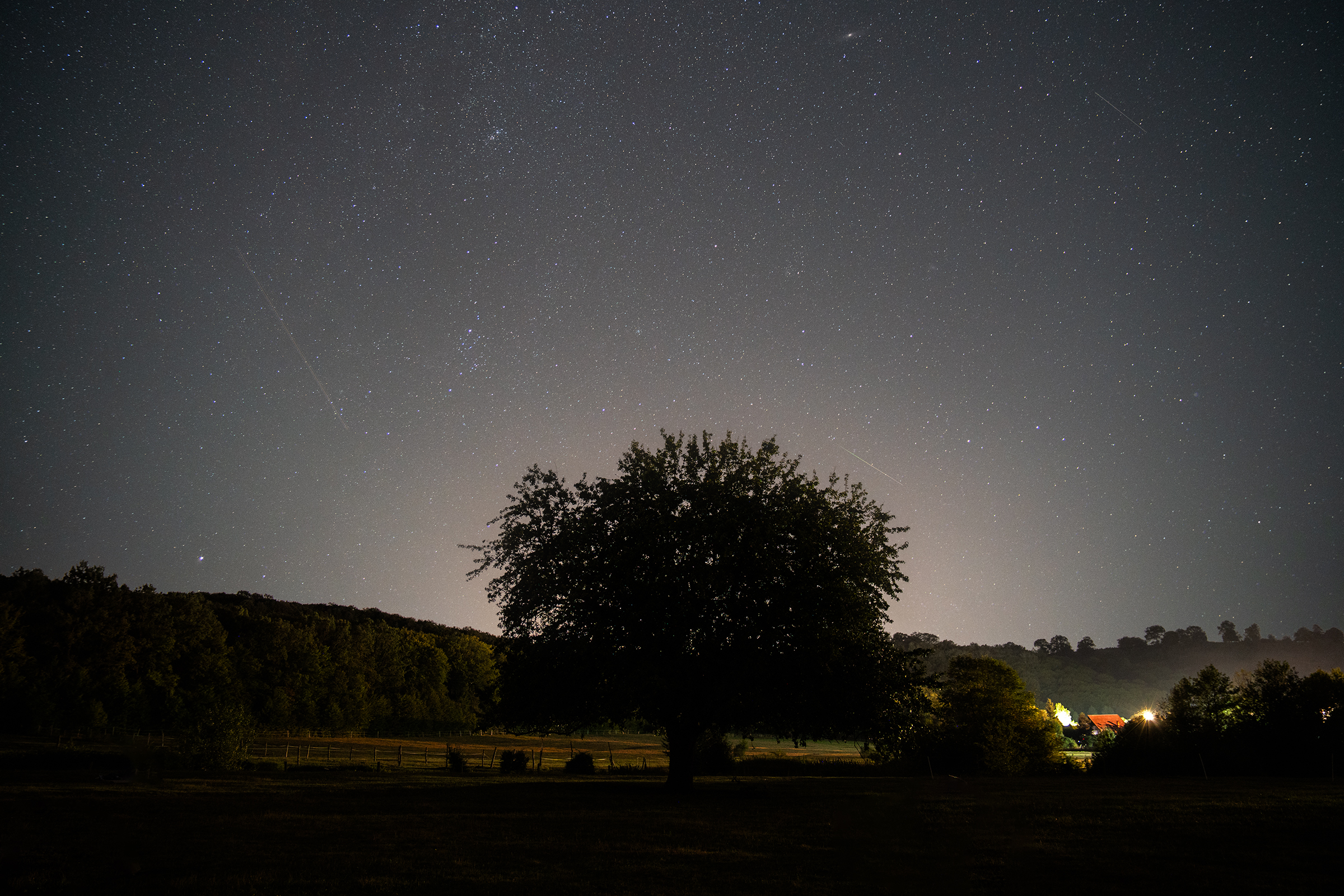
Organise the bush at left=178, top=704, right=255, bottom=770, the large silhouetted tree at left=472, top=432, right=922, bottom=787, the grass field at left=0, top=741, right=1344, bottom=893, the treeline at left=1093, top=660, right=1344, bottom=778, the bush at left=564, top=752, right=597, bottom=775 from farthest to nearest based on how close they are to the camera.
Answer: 1. the treeline at left=1093, top=660, right=1344, bottom=778
2. the bush at left=564, top=752, right=597, bottom=775
3. the bush at left=178, top=704, right=255, bottom=770
4. the large silhouetted tree at left=472, top=432, right=922, bottom=787
5. the grass field at left=0, top=741, right=1344, bottom=893

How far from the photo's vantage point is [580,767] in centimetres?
4866

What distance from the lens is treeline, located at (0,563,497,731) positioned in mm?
79375

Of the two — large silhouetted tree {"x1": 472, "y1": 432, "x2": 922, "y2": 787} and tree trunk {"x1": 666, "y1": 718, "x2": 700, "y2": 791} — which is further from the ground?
large silhouetted tree {"x1": 472, "y1": 432, "x2": 922, "y2": 787}

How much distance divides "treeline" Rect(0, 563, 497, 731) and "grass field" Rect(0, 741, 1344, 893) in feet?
120

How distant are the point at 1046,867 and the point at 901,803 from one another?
14.8 meters

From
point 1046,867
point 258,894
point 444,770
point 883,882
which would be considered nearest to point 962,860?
point 1046,867

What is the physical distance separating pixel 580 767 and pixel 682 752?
71.6 ft

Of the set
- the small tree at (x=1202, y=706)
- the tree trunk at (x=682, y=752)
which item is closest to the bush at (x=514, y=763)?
the tree trunk at (x=682, y=752)

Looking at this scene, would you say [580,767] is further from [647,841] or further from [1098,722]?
[1098,722]

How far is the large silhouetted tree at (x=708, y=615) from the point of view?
27.2 metres

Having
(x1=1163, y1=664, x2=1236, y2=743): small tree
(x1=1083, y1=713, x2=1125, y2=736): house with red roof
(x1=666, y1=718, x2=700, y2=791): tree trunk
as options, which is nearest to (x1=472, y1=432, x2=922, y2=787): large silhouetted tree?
(x1=666, y1=718, x2=700, y2=791): tree trunk

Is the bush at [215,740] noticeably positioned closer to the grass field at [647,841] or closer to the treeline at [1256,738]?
the grass field at [647,841]

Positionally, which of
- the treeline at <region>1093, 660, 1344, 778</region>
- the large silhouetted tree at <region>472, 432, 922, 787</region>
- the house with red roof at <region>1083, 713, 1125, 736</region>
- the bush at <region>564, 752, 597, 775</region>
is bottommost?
the house with red roof at <region>1083, 713, 1125, 736</region>

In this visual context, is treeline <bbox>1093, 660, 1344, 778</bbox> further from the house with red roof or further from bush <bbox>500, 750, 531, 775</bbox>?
the house with red roof
